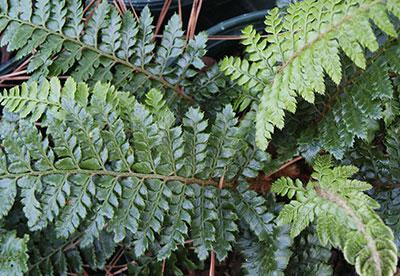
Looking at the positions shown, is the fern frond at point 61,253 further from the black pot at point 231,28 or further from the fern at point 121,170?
the black pot at point 231,28

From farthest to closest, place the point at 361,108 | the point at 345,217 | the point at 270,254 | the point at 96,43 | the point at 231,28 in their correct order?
1. the point at 231,28
2. the point at 96,43
3. the point at 270,254
4. the point at 361,108
5. the point at 345,217

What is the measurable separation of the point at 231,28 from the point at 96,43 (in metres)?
0.53

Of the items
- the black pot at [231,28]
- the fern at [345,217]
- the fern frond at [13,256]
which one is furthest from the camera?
the black pot at [231,28]

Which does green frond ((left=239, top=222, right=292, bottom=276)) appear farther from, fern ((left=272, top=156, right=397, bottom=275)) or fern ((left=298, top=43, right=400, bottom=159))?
fern ((left=298, top=43, right=400, bottom=159))

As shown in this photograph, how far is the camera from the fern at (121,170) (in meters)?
1.41

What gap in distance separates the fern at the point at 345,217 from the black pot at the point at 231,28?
2.23 feet

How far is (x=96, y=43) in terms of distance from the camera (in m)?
1.62

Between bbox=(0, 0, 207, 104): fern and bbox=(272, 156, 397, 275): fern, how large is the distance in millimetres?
542

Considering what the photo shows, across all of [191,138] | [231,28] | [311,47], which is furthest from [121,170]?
[231,28]

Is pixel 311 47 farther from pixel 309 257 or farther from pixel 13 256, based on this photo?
pixel 13 256

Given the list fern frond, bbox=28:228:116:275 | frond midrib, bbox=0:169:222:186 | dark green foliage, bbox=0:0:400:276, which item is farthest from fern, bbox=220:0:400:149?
fern frond, bbox=28:228:116:275

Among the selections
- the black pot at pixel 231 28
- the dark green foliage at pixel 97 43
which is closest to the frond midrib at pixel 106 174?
the dark green foliage at pixel 97 43

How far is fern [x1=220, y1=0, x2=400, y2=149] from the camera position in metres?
1.11

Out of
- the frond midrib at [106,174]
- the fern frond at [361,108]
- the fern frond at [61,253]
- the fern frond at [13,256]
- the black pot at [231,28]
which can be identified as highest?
the black pot at [231,28]
